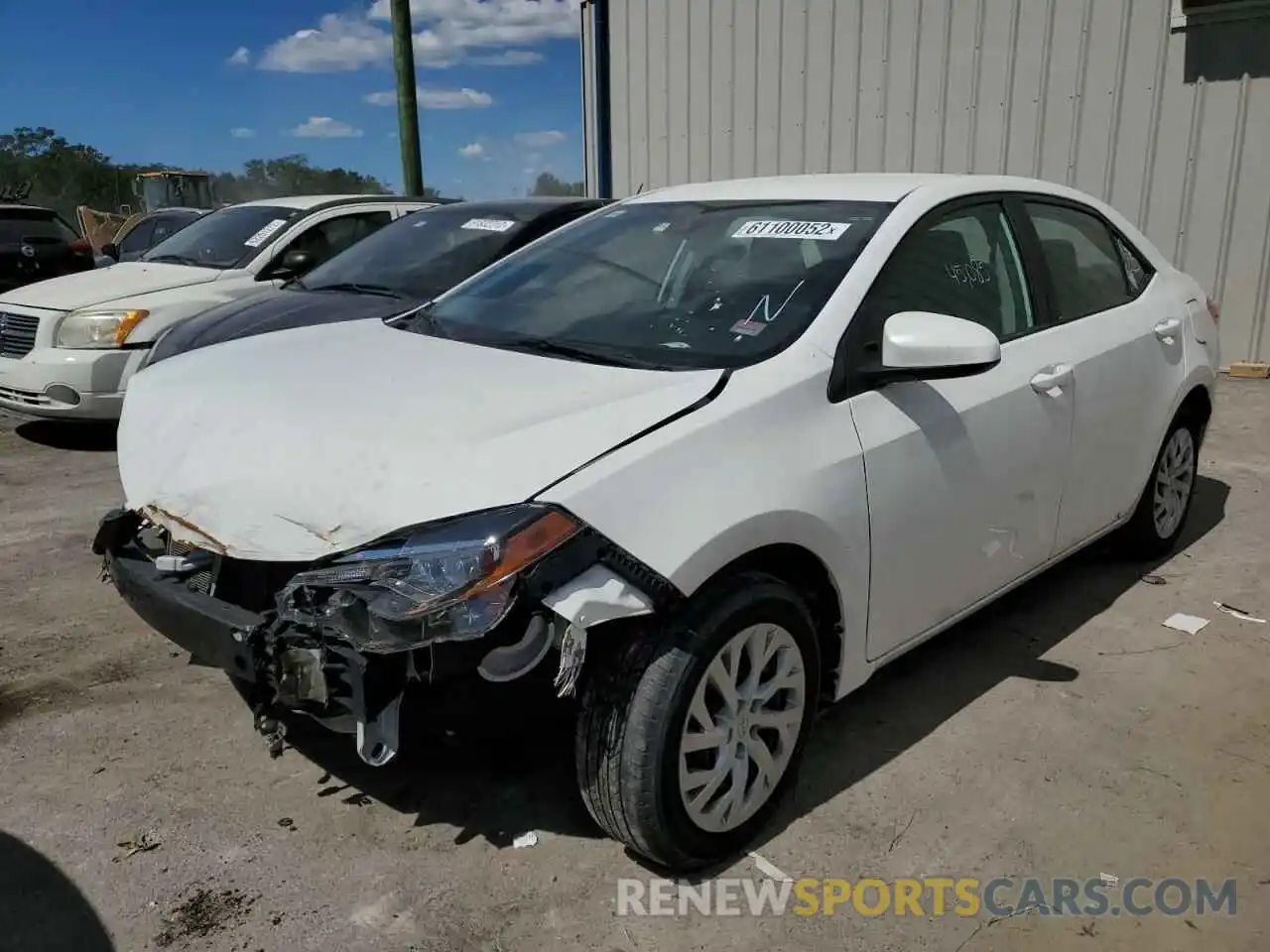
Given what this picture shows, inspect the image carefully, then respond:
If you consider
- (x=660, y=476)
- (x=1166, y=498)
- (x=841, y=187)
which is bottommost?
(x=1166, y=498)

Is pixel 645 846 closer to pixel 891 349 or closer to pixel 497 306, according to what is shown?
pixel 891 349

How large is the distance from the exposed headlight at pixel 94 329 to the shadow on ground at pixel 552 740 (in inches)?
177

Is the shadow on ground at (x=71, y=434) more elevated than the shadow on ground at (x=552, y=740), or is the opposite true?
the shadow on ground at (x=71, y=434)

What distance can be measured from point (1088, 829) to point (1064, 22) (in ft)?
26.7

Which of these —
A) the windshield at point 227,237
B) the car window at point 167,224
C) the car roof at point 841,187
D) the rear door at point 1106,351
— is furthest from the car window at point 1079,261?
the car window at point 167,224

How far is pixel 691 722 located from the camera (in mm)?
2447

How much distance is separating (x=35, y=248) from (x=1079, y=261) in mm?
11362

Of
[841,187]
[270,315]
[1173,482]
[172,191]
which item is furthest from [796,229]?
[172,191]

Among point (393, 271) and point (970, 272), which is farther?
point (393, 271)

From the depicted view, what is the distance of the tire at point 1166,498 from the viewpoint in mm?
4395

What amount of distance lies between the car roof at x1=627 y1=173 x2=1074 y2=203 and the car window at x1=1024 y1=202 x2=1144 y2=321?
0.14 m

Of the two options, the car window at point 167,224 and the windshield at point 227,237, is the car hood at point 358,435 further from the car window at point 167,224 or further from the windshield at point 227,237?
the car window at point 167,224

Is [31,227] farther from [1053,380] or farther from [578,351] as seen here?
[1053,380]

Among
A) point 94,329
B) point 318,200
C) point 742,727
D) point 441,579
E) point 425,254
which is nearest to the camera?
point 441,579
